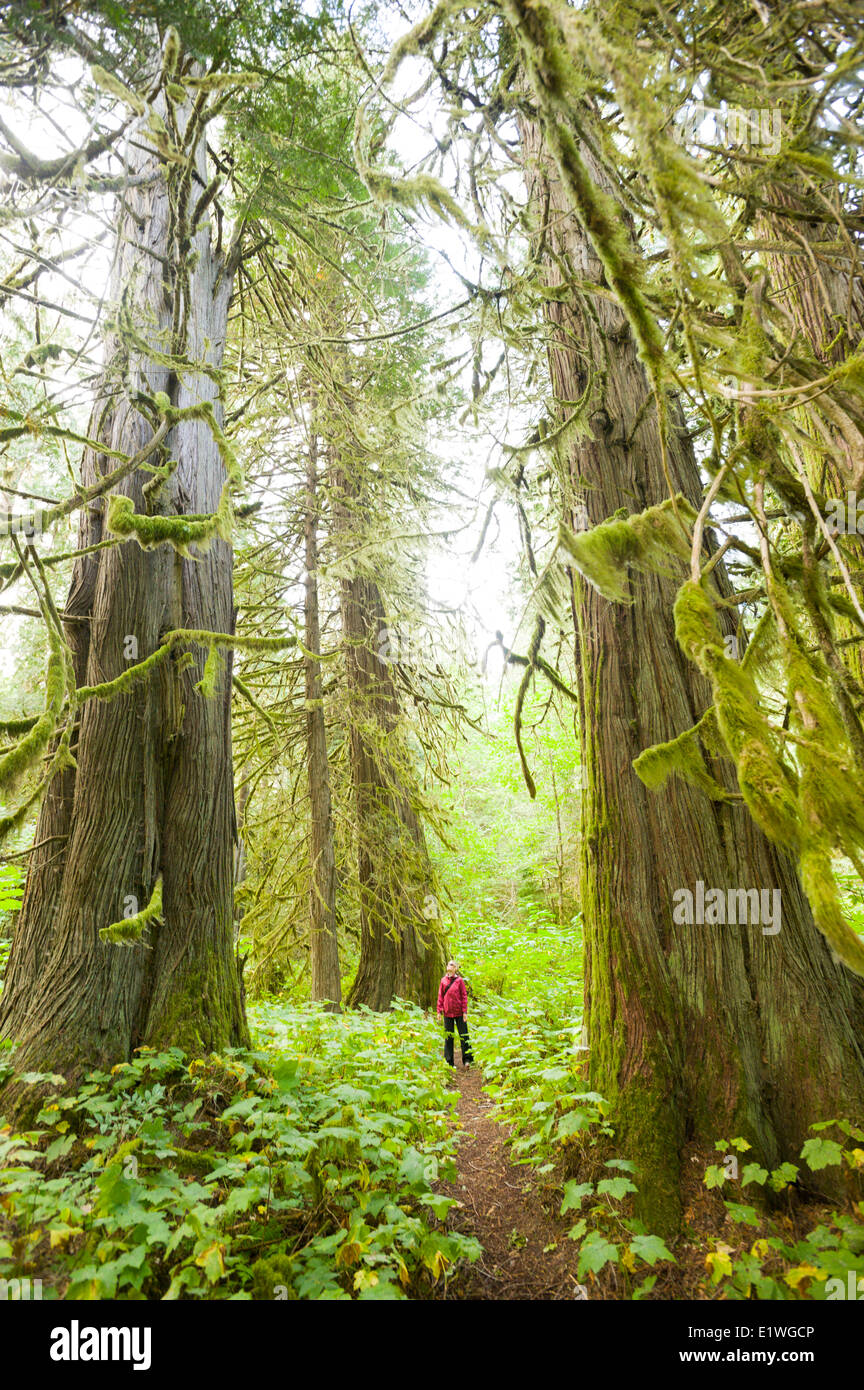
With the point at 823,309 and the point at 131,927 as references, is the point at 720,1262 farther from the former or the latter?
the point at 823,309

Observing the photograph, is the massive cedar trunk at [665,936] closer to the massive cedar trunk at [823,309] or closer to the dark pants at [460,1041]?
the massive cedar trunk at [823,309]

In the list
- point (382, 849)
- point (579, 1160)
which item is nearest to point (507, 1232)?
point (579, 1160)

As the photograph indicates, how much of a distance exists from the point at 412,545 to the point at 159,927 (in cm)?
528

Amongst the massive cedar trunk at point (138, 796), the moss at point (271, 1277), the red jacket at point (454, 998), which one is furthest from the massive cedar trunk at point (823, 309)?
the red jacket at point (454, 998)

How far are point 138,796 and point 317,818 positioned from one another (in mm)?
3358

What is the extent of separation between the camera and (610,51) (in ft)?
5.63

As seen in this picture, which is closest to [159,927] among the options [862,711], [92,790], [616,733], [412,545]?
[92,790]

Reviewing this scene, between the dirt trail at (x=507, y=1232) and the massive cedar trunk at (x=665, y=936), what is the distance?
535 millimetres

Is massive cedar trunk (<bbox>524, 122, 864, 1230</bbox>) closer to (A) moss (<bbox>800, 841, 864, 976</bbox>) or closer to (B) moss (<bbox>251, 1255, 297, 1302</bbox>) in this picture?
(B) moss (<bbox>251, 1255, 297, 1302</bbox>)

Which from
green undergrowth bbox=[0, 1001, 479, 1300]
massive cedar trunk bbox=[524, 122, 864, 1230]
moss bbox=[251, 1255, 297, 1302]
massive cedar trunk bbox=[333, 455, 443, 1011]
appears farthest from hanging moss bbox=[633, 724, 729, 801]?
massive cedar trunk bbox=[333, 455, 443, 1011]

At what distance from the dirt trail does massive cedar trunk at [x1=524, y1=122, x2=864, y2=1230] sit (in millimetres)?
535

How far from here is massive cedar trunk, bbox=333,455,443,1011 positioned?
8.13m

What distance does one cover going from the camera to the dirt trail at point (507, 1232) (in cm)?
306

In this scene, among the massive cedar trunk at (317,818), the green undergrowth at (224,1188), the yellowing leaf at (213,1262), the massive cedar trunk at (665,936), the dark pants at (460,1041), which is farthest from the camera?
the dark pants at (460,1041)
